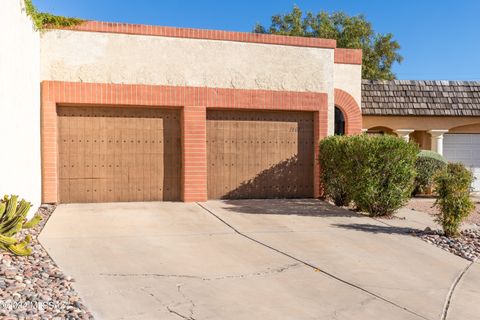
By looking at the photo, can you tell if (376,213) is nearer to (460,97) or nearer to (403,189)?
(403,189)

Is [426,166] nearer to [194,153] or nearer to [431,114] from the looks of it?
[431,114]

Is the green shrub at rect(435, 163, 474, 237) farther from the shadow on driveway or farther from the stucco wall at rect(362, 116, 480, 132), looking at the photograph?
the stucco wall at rect(362, 116, 480, 132)

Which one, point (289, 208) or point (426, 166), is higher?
point (426, 166)

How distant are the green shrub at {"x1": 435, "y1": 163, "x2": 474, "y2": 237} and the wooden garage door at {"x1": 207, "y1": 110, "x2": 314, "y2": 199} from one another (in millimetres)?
4409

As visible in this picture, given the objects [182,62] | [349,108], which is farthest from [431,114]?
[182,62]

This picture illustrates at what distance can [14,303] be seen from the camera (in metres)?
4.51

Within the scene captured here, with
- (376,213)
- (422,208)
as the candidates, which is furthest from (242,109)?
(422,208)

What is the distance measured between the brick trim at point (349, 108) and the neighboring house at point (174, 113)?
237 cm

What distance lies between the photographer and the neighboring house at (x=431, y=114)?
18.0 metres

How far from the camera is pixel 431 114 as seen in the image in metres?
18.3

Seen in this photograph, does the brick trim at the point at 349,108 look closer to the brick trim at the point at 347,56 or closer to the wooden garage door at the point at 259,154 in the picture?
the brick trim at the point at 347,56

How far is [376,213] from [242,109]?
13.7 ft

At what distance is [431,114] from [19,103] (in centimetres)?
1486

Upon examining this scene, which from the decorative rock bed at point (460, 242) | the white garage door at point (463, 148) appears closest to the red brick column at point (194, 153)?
the decorative rock bed at point (460, 242)
